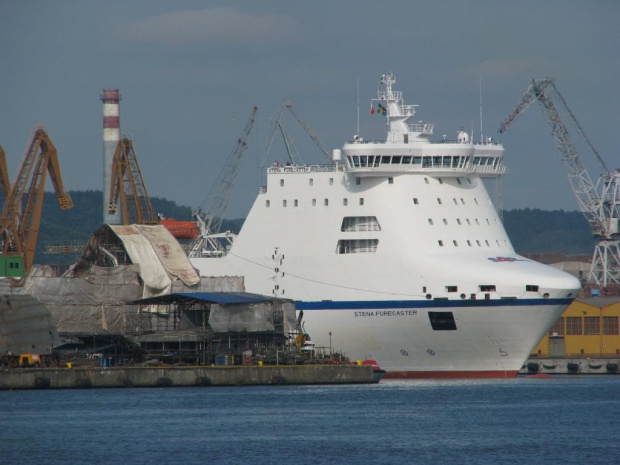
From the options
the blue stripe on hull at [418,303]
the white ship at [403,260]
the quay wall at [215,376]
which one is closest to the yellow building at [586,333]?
the white ship at [403,260]

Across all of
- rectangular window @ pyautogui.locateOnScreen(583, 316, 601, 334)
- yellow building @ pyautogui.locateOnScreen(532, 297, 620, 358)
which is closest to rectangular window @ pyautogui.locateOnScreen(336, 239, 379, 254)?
yellow building @ pyautogui.locateOnScreen(532, 297, 620, 358)

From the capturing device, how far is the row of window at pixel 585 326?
9231 centimetres

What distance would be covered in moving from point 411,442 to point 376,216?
22.7m

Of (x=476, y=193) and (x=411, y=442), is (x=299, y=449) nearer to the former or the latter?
(x=411, y=442)

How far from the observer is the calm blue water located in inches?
1801

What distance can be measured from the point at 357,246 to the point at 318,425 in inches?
730

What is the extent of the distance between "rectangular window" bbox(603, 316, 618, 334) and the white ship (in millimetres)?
22267

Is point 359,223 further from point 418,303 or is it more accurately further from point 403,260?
point 418,303

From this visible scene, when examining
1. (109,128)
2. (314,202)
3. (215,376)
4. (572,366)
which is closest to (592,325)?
(572,366)

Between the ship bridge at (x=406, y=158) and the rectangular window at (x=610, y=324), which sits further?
the rectangular window at (x=610, y=324)

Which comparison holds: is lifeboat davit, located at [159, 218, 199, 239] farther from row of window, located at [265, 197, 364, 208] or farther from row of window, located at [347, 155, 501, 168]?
row of window, located at [347, 155, 501, 168]

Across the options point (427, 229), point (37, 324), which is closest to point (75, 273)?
point (37, 324)

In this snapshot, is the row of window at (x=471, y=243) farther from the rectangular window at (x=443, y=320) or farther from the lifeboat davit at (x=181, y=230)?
the lifeboat davit at (x=181, y=230)

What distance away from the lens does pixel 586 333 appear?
306 feet
